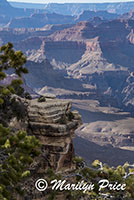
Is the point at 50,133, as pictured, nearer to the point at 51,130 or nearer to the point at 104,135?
the point at 51,130

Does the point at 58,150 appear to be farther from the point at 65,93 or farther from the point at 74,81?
the point at 74,81

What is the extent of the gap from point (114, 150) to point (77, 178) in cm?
6412

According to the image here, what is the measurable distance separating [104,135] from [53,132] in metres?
82.0

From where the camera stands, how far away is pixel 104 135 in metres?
97.2

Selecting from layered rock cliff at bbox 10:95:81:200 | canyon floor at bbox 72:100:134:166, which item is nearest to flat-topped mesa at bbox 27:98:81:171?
layered rock cliff at bbox 10:95:81:200

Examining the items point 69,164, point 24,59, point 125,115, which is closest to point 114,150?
point 125,115

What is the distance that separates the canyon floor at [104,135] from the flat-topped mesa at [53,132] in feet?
140

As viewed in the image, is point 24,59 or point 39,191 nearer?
point 24,59

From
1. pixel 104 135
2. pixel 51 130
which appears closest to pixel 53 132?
pixel 51 130

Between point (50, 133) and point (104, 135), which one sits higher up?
point (50, 133)

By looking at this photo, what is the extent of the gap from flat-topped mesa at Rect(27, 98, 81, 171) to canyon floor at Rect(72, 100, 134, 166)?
42.5m

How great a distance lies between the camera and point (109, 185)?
47.1 ft

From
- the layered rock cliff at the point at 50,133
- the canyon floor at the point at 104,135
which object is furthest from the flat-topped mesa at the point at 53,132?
the canyon floor at the point at 104,135

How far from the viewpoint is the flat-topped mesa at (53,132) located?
16.4 meters
